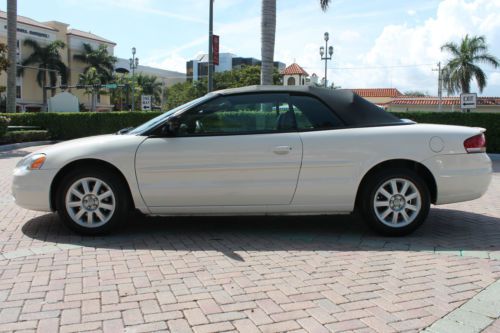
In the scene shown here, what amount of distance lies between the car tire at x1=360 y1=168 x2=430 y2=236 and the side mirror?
2020 mm

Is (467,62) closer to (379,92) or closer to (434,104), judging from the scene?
(434,104)

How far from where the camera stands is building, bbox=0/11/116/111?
66625 millimetres

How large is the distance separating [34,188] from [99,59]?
A: 7522 centimetres

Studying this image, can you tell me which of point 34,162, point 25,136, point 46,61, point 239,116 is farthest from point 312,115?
point 46,61

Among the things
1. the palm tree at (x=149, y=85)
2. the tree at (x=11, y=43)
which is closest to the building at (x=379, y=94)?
the palm tree at (x=149, y=85)

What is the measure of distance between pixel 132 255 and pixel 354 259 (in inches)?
78.8

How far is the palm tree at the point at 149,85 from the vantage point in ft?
318

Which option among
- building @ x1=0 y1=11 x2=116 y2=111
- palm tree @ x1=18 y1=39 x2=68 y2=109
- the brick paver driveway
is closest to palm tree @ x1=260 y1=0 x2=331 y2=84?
the brick paver driveway

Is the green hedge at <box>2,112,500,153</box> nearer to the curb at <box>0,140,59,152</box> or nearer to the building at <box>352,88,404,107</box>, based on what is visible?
the curb at <box>0,140,59,152</box>

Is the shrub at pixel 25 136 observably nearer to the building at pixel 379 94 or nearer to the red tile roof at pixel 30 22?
the building at pixel 379 94

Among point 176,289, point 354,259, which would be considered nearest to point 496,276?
point 354,259

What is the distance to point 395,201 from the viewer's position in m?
5.14

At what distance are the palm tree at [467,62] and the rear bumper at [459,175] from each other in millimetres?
43681

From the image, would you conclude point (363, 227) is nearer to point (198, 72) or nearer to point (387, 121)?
point (387, 121)
